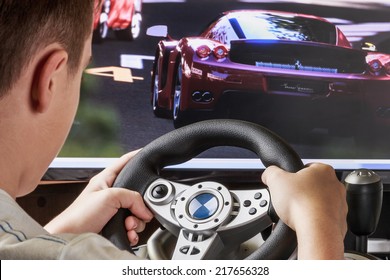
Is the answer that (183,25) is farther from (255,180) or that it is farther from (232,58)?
(255,180)

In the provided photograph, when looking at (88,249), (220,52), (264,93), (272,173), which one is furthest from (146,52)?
(88,249)

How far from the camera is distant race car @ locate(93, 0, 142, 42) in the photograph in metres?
1.48

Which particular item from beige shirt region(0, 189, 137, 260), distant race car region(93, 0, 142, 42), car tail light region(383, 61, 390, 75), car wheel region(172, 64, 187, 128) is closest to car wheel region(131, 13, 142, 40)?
distant race car region(93, 0, 142, 42)

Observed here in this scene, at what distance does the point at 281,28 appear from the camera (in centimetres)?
148

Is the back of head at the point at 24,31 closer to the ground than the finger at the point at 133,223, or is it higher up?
higher up

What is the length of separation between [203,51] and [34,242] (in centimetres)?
82

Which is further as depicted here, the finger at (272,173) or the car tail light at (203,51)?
the car tail light at (203,51)

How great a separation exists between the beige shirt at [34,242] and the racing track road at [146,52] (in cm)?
72

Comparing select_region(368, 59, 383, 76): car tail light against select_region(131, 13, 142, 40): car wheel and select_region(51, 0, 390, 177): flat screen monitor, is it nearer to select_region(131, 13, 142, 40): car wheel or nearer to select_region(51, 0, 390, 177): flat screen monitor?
select_region(51, 0, 390, 177): flat screen monitor

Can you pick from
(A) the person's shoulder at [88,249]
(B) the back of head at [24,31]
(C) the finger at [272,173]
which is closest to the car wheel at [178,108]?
(C) the finger at [272,173]

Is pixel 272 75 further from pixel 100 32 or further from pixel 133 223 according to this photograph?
pixel 133 223

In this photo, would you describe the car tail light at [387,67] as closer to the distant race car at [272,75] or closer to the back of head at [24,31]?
the distant race car at [272,75]

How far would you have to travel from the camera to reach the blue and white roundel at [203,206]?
1.06m
